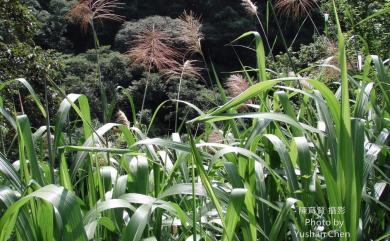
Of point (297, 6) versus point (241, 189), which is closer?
point (241, 189)

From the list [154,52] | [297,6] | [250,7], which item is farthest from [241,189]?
[297,6]

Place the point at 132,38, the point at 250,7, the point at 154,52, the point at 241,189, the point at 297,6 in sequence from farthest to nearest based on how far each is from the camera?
the point at 132,38
the point at 297,6
the point at 250,7
the point at 154,52
the point at 241,189

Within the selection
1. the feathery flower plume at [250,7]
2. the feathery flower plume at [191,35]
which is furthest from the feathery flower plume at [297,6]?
the feathery flower plume at [191,35]

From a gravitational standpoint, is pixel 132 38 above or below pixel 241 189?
below

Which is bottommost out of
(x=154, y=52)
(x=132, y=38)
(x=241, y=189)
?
(x=132, y=38)

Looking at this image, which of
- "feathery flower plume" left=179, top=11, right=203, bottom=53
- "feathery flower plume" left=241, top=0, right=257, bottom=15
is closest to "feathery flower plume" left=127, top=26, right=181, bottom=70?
"feathery flower plume" left=179, top=11, right=203, bottom=53

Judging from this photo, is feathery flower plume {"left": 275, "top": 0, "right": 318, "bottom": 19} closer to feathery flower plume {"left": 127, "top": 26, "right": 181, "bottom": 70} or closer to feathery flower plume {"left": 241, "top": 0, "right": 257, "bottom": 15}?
feathery flower plume {"left": 241, "top": 0, "right": 257, "bottom": 15}

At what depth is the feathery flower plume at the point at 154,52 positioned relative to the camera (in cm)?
141

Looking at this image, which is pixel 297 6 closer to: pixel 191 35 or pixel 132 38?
pixel 191 35

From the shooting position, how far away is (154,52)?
141 centimetres

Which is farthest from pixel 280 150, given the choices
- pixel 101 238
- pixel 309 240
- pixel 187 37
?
pixel 187 37

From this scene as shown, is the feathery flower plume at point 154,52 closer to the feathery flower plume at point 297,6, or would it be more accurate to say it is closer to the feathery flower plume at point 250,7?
the feathery flower plume at point 250,7

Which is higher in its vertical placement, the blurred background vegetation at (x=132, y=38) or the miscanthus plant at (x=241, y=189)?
the miscanthus plant at (x=241, y=189)

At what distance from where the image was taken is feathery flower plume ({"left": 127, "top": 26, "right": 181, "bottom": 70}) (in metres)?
1.41
